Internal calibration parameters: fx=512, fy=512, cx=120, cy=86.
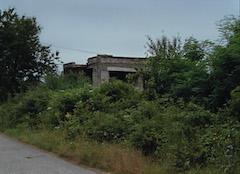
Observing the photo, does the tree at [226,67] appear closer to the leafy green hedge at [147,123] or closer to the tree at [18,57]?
the leafy green hedge at [147,123]

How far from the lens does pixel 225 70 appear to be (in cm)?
1501

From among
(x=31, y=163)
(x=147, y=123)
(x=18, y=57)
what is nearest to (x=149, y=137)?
(x=147, y=123)

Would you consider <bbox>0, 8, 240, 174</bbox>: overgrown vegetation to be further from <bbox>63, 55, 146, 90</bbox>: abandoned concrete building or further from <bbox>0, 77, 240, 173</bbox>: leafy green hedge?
<bbox>63, 55, 146, 90</bbox>: abandoned concrete building

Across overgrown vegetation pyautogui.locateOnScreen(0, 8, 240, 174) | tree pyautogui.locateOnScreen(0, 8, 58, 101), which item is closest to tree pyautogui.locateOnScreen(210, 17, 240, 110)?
overgrown vegetation pyautogui.locateOnScreen(0, 8, 240, 174)

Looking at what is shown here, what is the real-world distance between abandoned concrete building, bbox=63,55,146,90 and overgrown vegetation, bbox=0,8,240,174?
738 inches

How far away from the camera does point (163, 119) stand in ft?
48.2

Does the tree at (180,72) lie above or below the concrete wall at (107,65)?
below

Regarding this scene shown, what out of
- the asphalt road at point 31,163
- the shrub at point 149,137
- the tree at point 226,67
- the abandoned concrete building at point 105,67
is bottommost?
the asphalt road at point 31,163

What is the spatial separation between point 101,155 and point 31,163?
2150mm

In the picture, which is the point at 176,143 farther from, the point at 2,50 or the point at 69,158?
the point at 2,50

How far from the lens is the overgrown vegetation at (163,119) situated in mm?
11883

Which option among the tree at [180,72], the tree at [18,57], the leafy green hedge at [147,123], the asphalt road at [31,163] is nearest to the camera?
the leafy green hedge at [147,123]

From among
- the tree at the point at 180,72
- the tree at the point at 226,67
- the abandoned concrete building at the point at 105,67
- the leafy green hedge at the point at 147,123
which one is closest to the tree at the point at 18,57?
the abandoned concrete building at the point at 105,67

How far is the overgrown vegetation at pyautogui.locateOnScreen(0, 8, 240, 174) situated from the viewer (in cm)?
1188
